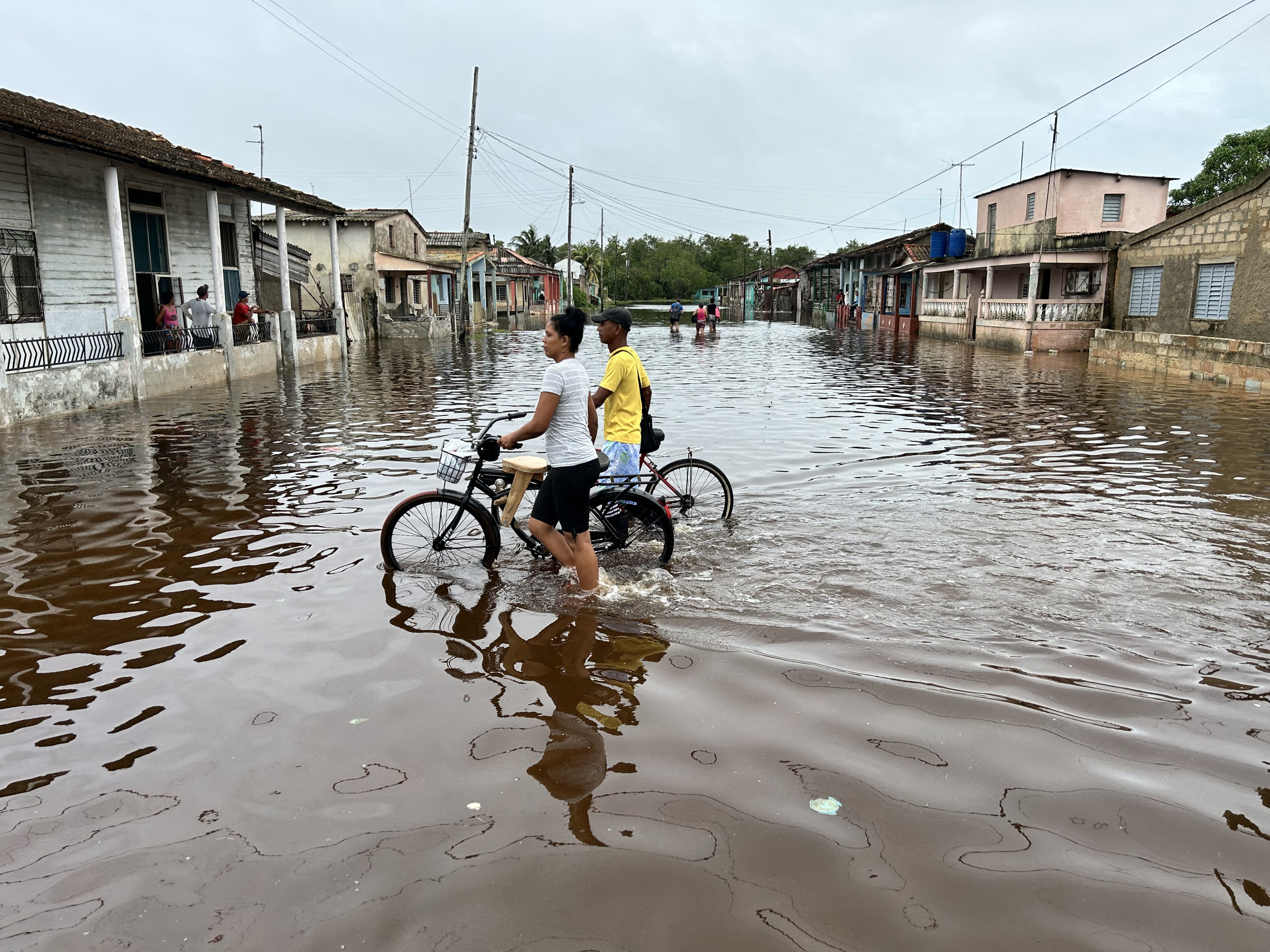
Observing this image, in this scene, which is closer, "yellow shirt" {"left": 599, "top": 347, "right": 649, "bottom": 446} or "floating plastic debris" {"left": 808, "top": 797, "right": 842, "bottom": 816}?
"floating plastic debris" {"left": 808, "top": 797, "right": 842, "bottom": 816}

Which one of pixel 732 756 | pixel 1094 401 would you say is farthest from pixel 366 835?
pixel 1094 401

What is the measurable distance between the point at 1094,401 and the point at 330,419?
522 inches

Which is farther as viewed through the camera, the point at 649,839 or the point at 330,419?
the point at 330,419

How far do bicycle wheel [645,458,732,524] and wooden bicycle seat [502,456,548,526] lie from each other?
1.53 meters

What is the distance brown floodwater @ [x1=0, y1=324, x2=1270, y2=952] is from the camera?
2.87 metres

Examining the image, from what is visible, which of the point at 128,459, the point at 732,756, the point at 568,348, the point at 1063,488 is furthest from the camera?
the point at 128,459

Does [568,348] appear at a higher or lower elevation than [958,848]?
higher

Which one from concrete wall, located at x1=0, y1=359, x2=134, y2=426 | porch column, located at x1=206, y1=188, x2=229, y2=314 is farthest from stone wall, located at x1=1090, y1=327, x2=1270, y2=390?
porch column, located at x1=206, y1=188, x2=229, y2=314

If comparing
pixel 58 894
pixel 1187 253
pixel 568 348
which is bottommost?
pixel 58 894

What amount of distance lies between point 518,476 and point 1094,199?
107 ft

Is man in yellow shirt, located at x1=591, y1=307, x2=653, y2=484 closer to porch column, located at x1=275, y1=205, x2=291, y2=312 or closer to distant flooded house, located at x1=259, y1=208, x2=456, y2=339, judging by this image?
porch column, located at x1=275, y1=205, x2=291, y2=312

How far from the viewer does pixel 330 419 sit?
543 inches

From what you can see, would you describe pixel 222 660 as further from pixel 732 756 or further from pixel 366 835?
pixel 732 756

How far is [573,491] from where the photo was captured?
5473 millimetres
